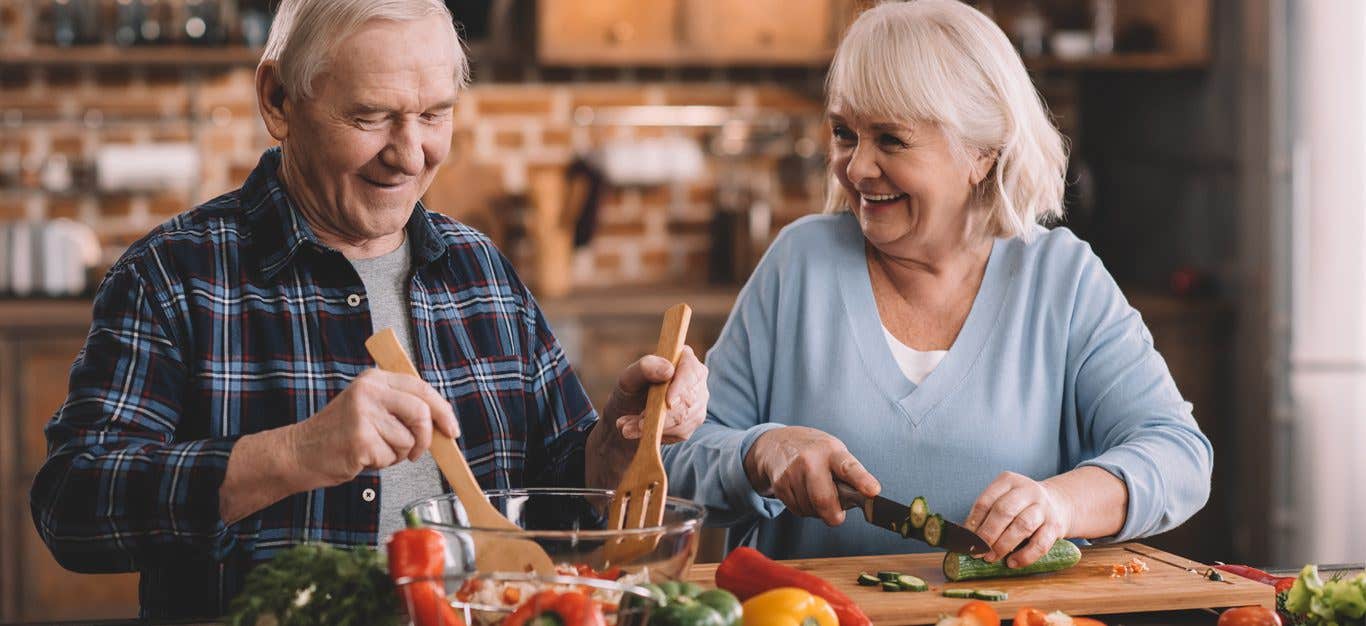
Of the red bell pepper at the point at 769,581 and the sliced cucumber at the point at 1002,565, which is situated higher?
the red bell pepper at the point at 769,581

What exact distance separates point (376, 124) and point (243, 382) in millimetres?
336

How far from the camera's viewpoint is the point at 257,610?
1.21 metres

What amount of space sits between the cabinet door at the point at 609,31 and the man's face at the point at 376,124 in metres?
2.74

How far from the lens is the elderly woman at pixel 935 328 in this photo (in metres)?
1.97

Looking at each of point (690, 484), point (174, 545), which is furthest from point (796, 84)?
point (174, 545)

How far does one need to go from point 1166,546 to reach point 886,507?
120 inches

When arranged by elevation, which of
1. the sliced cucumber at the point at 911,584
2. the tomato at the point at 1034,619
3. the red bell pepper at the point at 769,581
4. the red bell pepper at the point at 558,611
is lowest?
the sliced cucumber at the point at 911,584

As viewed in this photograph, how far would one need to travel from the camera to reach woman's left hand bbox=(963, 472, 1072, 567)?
5.38ft

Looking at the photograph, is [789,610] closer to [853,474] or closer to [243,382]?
[853,474]

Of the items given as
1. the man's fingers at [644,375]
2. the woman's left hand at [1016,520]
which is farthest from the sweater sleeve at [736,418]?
the woman's left hand at [1016,520]

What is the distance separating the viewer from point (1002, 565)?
1654 mm

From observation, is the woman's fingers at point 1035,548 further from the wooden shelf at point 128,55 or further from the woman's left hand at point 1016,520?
the wooden shelf at point 128,55

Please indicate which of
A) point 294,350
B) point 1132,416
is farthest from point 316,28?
point 1132,416

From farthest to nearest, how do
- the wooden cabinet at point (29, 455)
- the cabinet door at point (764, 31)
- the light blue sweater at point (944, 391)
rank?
the cabinet door at point (764, 31), the wooden cabinet at point (29, 455), the light blue sweater at point (944, 391)
